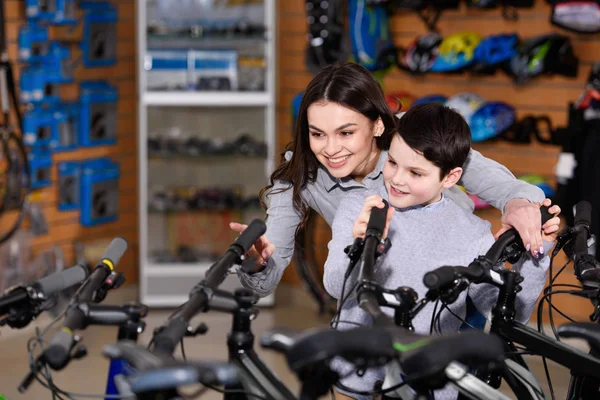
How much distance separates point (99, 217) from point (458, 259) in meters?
4.37

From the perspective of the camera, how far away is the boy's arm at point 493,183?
2258 mm

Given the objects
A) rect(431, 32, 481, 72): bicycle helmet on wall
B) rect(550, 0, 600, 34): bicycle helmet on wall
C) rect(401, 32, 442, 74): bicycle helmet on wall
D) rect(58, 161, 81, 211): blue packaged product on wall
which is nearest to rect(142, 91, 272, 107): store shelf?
rect(58, 161, 81, 211): blue packaged product on wall

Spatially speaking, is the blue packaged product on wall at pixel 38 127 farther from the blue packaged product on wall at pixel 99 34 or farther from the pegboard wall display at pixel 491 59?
the pegboard wall display at pixel 491 59

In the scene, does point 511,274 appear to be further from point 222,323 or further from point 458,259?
point 222,323

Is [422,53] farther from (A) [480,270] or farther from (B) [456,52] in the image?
(A) [480,270]

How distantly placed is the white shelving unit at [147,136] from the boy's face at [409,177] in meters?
3.84

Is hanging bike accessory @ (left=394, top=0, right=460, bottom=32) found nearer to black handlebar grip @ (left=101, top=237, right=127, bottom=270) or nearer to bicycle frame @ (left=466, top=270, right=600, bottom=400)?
bicycle frame @ (left=466, top=270, right=600, bottom=400)

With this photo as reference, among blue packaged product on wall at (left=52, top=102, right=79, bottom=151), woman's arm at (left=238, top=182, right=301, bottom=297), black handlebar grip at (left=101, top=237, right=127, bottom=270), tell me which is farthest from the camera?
blue packaged product on wall at (left=52, top=102, right=79, bottom=151)

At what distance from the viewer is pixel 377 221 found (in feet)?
5.91

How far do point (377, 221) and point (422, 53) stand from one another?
346 centimetres

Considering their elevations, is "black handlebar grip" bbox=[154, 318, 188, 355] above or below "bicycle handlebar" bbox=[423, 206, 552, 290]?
below

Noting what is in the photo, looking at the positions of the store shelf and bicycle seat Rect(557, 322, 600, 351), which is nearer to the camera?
bicycle seat Rect(557, 322, 600, 351)

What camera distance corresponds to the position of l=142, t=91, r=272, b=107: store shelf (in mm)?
5871

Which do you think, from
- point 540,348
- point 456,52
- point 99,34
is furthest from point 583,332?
point 99,34
